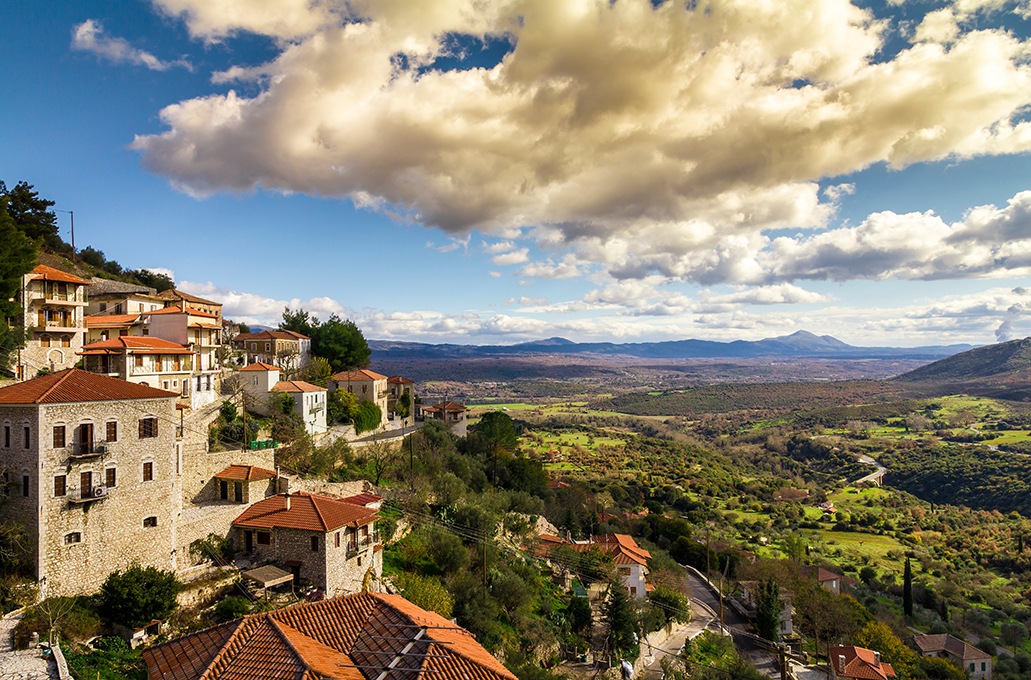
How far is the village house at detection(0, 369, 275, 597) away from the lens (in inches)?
651

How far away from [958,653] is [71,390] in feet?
185

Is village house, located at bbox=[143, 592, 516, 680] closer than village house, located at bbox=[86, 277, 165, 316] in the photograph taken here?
Yes

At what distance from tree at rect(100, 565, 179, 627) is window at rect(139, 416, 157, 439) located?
4569 millimetres

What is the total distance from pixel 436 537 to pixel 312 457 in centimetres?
971

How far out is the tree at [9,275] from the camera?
24.0m

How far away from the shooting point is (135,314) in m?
34.2

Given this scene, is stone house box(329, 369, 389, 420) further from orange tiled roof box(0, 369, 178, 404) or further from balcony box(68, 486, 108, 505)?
balcony box(68, 486, 108, 505)

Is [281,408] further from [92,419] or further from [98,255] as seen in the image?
[98,255]

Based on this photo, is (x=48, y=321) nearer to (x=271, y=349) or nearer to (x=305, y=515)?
(x=271, y=349)

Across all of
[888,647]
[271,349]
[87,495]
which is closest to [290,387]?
[271,349]

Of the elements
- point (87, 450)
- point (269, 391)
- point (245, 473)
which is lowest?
point (245, 473)

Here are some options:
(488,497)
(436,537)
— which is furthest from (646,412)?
→ (436,537)

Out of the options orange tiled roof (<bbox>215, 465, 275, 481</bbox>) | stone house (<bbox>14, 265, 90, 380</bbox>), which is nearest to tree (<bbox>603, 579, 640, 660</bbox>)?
orange tiled roof (<bbox>215, 465, 275, 481</bbox>)

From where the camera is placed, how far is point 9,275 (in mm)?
24828
